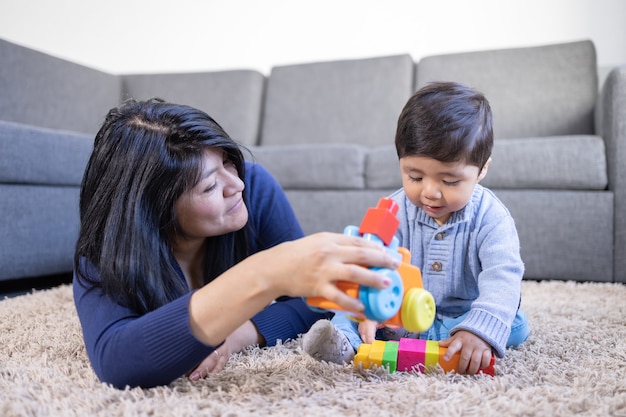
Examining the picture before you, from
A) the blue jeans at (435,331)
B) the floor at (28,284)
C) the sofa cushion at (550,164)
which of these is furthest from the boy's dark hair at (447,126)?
the floor at (28,284)

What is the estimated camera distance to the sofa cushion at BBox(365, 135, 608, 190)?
5.92 feet

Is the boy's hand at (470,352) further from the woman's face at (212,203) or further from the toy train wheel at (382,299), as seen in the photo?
the woman's face at (212,203)

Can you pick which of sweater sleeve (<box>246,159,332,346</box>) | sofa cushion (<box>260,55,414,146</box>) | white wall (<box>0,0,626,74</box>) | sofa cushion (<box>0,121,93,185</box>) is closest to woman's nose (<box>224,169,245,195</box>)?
sweater sleeve (<box>246,159,332,346</box>)

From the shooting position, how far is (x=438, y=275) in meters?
1.00

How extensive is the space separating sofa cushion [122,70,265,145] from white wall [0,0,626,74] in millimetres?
363

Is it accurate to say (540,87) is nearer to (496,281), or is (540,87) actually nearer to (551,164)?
(551,164)

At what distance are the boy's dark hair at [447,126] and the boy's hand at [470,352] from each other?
31cm

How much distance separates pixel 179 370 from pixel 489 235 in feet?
1.86

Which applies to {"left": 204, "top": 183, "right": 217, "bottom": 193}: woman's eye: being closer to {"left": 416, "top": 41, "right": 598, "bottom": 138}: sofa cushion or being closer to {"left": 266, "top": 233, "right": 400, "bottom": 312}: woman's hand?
{"left": 266, "top": 233, "right": 400, "bottom": 312}: woman's hand

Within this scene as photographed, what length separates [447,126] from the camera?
3.03 feet

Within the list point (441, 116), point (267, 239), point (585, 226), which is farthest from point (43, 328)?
point (585, 226)

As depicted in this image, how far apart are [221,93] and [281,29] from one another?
0.61 meters

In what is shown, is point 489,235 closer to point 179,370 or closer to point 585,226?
point 179,370

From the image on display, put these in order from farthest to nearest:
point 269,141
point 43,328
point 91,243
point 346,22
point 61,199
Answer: point 346,22 < point 269,141 < point 61,199 < point 43,328 < point 91,243
